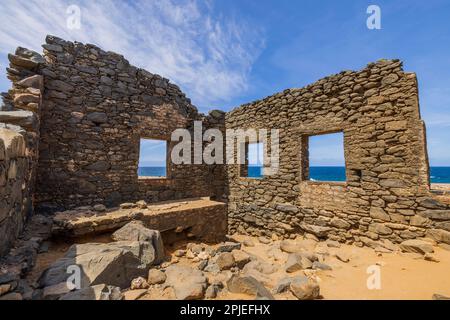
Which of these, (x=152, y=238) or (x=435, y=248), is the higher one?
(x=152, y=238)

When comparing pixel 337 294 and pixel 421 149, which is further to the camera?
pixel 421 149

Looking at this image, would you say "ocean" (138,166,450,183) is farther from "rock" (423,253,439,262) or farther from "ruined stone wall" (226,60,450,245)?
"rock" (423,253,439,262)

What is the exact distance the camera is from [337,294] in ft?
9.69

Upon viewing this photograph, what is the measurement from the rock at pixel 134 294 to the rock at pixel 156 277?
0.26 metres

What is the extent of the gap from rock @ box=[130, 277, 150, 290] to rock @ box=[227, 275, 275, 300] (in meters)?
1.13

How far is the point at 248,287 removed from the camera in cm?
269

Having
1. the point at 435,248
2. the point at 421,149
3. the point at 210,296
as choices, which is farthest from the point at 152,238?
the point at 421,149

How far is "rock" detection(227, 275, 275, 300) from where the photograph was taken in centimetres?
261

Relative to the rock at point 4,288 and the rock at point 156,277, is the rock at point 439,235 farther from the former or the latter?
the rock at point 4,288

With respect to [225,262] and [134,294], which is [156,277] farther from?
[225,262]

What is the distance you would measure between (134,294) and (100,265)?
569 mm

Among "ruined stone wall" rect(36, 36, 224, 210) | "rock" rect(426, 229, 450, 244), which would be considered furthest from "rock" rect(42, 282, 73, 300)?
"rock" rect(426, 229, 450, 244)
